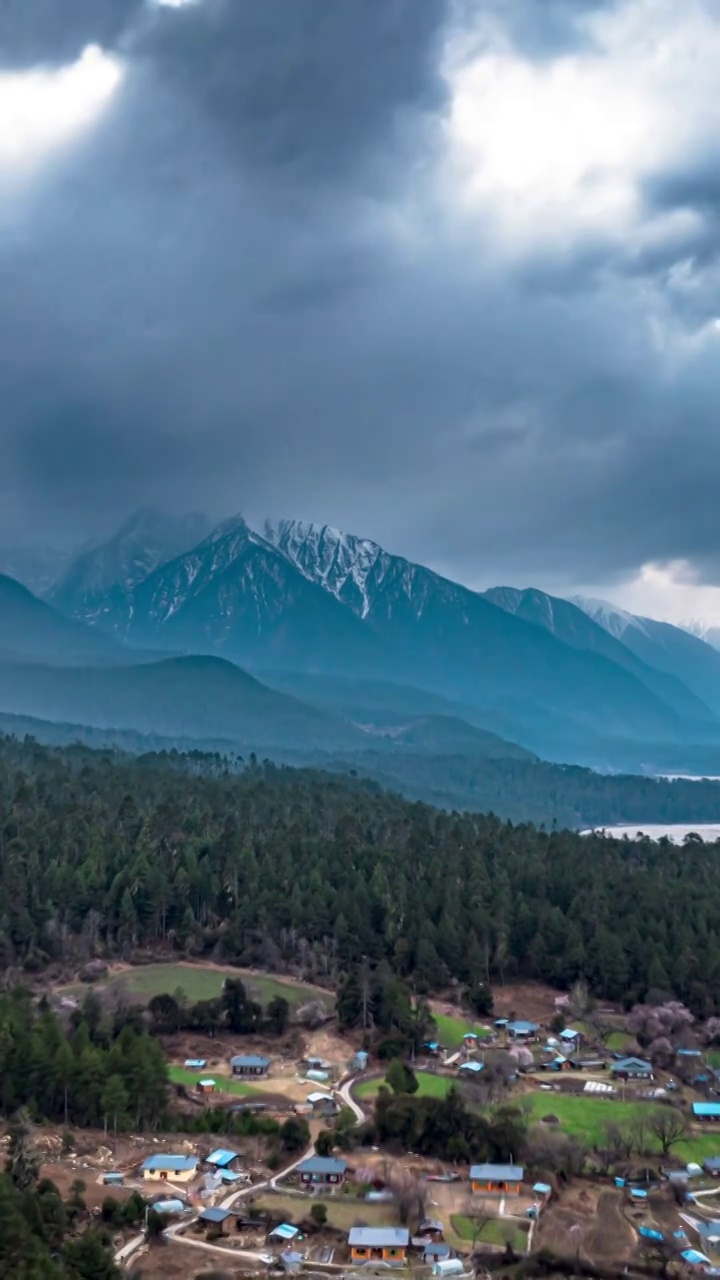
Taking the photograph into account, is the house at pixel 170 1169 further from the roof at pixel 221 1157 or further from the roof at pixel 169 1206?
the roof at pixel 169 1206

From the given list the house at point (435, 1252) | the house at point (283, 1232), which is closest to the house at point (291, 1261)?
the house at point (283, 1232)

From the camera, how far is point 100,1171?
49.5m

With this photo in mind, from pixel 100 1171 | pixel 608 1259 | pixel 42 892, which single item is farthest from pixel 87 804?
pixel 608 1259

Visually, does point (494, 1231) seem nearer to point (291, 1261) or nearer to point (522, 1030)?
point (291, 1261)

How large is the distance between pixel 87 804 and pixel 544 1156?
67459 millimetres

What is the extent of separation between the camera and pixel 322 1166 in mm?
50562

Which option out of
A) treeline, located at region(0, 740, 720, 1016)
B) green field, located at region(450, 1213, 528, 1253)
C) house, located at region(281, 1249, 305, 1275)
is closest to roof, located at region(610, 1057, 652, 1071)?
treeline, located at region(0, 740, 720, 1016)

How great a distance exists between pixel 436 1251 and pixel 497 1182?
7513 millimetres

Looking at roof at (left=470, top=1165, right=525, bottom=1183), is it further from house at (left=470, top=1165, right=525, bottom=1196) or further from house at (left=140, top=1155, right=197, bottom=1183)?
house at (left=140, top=1155, right=197, bottom=1183)

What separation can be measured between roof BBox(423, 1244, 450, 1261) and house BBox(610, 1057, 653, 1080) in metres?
25.6

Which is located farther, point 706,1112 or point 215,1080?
point 215,1080

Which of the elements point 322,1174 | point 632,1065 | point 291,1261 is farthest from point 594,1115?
point 291,1261

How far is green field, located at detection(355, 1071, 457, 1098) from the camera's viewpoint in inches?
2444

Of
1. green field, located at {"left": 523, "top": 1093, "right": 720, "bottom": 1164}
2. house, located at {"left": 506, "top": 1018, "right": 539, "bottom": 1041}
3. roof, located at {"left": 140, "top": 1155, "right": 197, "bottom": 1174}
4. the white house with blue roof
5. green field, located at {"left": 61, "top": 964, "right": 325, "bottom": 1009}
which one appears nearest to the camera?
the white house with blue roof
